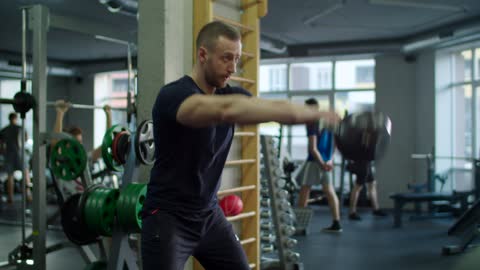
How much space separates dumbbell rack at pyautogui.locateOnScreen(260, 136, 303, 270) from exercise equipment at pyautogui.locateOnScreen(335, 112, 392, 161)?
257 centimetres

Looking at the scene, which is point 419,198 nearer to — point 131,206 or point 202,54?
point 131,206

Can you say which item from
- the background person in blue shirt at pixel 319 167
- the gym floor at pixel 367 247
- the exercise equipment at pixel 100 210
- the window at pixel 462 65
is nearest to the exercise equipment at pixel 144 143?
the exercise equipment at pixel 100 210

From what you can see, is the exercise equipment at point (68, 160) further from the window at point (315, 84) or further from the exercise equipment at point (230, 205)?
the window at point (315, 84)

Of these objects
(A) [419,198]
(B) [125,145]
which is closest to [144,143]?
(B) [125,145]

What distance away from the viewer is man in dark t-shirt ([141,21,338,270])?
173 centimetres

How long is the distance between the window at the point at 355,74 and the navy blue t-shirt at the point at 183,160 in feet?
24.9

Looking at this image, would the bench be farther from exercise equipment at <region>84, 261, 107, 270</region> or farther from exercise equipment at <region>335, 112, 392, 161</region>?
exercise equipment at <region>335, 112, 392, 161</region>

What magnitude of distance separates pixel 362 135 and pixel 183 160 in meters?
0.60

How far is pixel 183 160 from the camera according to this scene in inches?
70.7

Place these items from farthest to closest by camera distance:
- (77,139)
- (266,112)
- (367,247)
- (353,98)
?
(353,98) → (367,247) → (77,139) → (266,112)

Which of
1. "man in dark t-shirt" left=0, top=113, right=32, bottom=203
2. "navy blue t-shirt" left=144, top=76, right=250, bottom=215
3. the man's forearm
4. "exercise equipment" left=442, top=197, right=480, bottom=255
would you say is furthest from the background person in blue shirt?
"man in dark t-shirt" left=0, top=113, right=32, bottom=203

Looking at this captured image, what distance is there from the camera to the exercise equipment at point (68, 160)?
3326mm

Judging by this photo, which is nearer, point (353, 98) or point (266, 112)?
point (266, 112)

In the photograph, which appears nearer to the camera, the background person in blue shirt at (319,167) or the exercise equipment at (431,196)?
the background person in blue shirt at (319,167)
